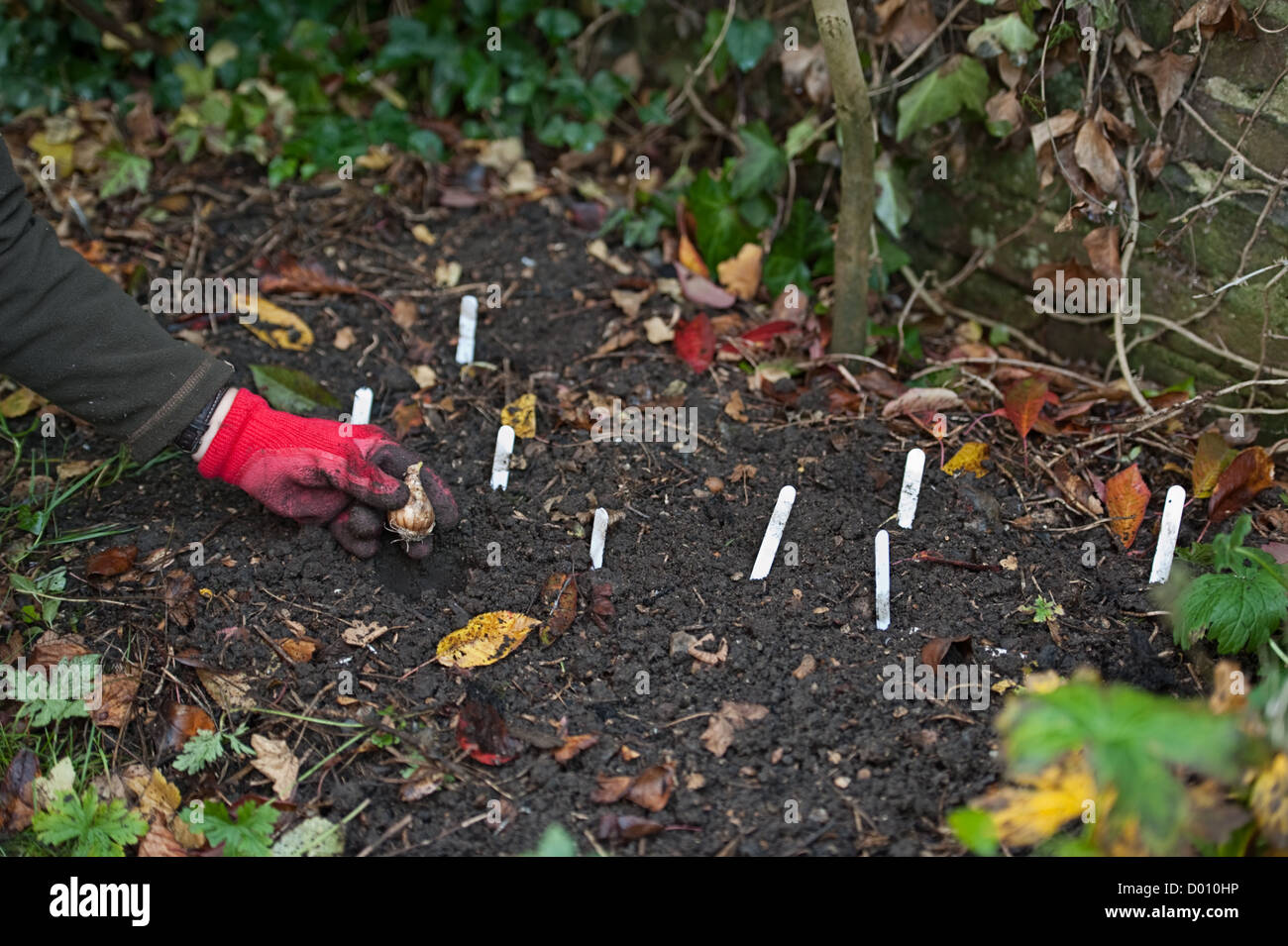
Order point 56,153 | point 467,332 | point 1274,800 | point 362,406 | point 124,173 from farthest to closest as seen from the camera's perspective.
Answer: point 56,153 < point 124,173 < point 467,332 < point 362,406 < point 1274,800

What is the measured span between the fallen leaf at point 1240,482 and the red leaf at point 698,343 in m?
1.22

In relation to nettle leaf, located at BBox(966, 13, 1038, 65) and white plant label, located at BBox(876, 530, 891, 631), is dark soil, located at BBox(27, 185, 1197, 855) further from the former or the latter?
nettle leaf, located at BBox(966, 13, 1038, 65)

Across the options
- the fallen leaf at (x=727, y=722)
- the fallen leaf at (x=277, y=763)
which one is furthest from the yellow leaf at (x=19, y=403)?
the fallen leaf at (x=727, y=722)

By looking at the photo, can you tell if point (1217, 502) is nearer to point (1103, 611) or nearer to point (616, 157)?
point (1103, 611)

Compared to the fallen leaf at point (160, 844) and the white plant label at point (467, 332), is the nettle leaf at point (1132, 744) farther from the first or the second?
the white plant label at point (467, 332)

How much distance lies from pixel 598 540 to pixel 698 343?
0.81m

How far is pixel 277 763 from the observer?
6.28ft

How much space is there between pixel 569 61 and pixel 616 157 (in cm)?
34

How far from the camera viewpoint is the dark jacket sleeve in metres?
2.09

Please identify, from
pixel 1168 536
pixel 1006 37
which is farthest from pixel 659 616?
pixel 1006 37

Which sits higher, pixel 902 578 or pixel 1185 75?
pixel 1185 75

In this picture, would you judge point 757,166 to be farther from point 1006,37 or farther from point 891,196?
point 1006,37

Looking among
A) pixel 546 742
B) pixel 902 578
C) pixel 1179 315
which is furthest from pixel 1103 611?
pixel 546 742
